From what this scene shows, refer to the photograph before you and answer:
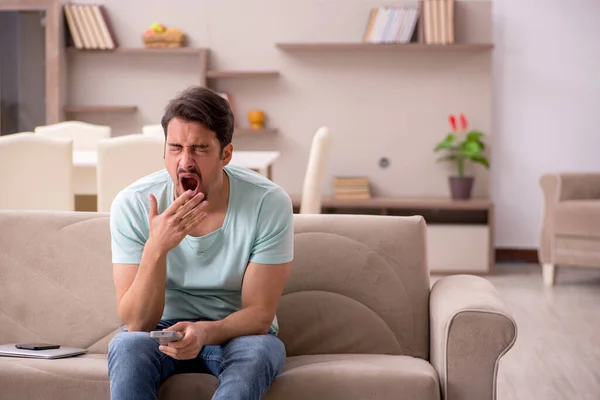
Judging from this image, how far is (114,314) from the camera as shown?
9.19 ft

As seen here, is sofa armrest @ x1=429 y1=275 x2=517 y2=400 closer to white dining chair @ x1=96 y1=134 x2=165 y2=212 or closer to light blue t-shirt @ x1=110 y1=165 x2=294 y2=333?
light blue t-shirt @ x1=110 y1=165 x2=294 y2=333

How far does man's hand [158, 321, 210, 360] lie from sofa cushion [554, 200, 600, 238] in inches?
165

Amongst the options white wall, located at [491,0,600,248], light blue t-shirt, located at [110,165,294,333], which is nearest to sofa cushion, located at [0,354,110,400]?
light blue t-shirt, located at [110,165,294,333]

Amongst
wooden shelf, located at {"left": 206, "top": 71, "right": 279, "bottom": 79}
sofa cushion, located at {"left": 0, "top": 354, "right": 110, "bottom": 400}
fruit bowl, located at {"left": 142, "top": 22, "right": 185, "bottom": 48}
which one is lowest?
sofa cushion, located at {"left": 0, "top": 354, "right": 110, "bottom": 400}

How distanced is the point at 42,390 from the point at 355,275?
95cm

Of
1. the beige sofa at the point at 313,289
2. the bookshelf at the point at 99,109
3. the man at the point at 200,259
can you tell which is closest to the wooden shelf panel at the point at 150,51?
the bookshelf at the point at 99,109

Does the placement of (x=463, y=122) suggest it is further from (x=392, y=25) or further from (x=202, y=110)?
(x=202, y=110)

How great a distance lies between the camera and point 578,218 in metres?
6.03

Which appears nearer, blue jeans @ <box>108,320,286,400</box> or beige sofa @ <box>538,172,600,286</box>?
blue jeans @ <box>108,320,286,400</box>

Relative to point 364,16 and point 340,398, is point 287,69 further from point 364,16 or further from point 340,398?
point 340,398

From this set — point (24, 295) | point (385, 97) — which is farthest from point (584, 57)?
point (24, 295)

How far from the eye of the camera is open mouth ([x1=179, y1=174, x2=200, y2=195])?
239cm

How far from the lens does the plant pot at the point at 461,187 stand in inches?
270

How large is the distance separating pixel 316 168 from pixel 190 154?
9.44ft
